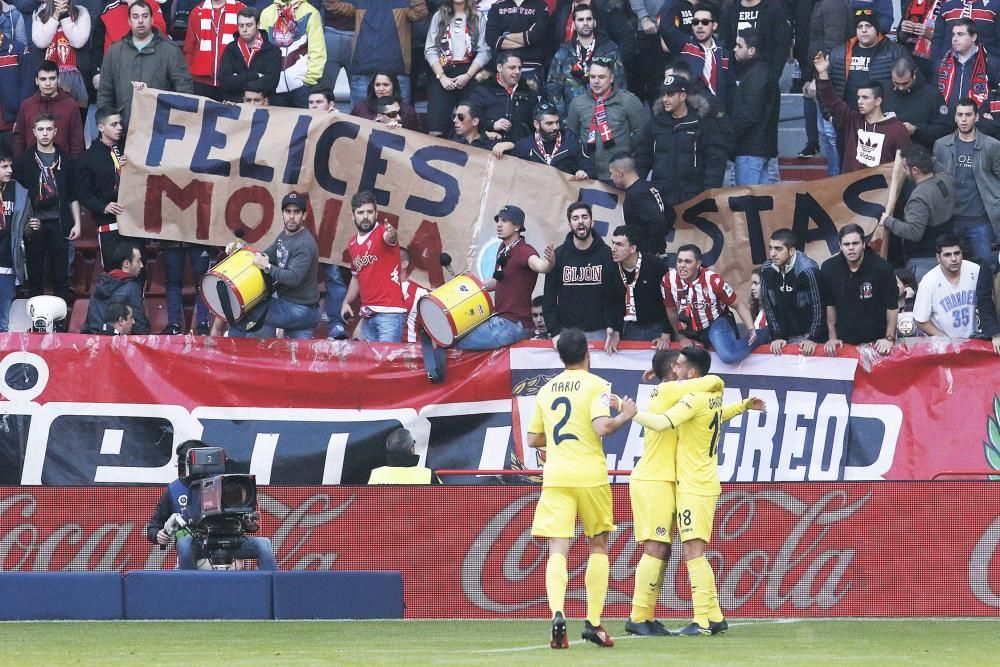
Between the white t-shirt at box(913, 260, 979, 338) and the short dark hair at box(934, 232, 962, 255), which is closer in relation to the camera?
the short dark hair at box(934, 232, 962, 255)

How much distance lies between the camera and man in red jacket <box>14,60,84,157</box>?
653 inches

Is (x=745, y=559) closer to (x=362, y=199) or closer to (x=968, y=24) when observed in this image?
(x=362, y=199)

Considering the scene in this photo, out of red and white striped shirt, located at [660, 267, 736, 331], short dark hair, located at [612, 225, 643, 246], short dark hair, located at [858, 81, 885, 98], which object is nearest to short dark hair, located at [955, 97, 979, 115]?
short dark hair, located at [858, 81, 885, 98]

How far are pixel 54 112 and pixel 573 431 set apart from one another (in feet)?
28.0

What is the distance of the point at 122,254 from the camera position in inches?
604

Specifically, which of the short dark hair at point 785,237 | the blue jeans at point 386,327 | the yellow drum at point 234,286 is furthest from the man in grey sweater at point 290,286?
the short dark hair at point 785,237

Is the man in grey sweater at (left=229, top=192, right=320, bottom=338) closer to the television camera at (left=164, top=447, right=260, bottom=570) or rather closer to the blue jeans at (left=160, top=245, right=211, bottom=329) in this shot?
the blue jeans at (left=160, top=245, right=211, bottom=329)

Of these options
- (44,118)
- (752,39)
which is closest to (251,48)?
(44,118)

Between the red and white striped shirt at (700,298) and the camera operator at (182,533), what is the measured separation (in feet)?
13.3

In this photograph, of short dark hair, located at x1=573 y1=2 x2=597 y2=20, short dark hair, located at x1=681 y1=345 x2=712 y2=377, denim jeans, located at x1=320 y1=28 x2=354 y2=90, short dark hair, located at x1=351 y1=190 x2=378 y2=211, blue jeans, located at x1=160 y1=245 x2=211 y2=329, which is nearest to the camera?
short dark hair, located at x1=681 y1=345 x2=712 y2=377

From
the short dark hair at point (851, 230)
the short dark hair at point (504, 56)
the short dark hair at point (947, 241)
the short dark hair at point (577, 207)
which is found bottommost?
the short dark hair at point (947, 241)

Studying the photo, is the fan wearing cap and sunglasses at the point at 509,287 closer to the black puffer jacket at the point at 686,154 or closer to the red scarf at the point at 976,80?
the black puffer jacket at the point at 686,154

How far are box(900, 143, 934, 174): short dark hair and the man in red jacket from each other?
7.74 meters

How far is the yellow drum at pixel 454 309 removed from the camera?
46.0 ft
